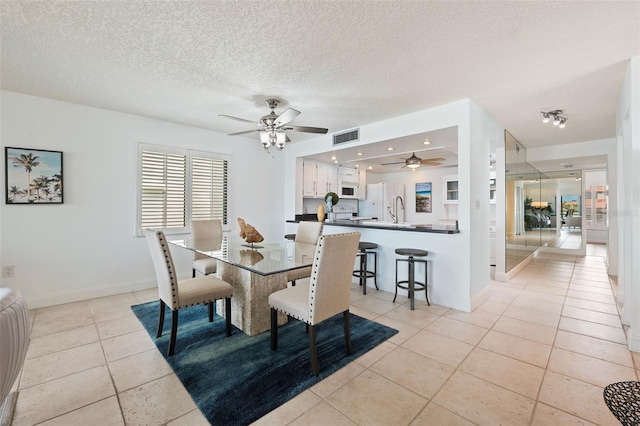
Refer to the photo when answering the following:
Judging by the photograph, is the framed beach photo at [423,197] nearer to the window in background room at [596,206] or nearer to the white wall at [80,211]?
the window in background room at [596,206]

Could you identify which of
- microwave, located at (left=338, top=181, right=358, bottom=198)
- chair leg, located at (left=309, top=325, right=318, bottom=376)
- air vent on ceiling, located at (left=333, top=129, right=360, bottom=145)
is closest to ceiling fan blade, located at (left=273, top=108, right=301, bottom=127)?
air vent on ceiling, located at (left=333, top=129, right=360, bottom=145)

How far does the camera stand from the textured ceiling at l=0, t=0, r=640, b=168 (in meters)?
1.85

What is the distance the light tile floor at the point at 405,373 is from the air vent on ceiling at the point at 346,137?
8.59 feet

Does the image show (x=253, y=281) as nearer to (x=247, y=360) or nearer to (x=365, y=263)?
(x=247, y=360)

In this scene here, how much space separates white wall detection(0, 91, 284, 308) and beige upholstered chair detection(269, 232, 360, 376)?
290cm

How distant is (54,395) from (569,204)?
11.3m

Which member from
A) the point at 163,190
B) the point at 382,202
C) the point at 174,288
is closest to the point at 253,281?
the point at 174,288

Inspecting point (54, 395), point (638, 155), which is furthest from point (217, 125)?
point (638, 155)

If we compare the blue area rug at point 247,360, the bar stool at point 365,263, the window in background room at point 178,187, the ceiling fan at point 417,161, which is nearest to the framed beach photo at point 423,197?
the ceiling fan at point 417,161

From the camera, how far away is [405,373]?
208 centimetres

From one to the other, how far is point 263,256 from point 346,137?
279 centimetres

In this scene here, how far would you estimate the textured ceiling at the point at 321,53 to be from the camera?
1.85m

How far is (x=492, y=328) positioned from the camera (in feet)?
9.41

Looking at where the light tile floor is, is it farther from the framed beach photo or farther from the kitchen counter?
the framed beach photo
